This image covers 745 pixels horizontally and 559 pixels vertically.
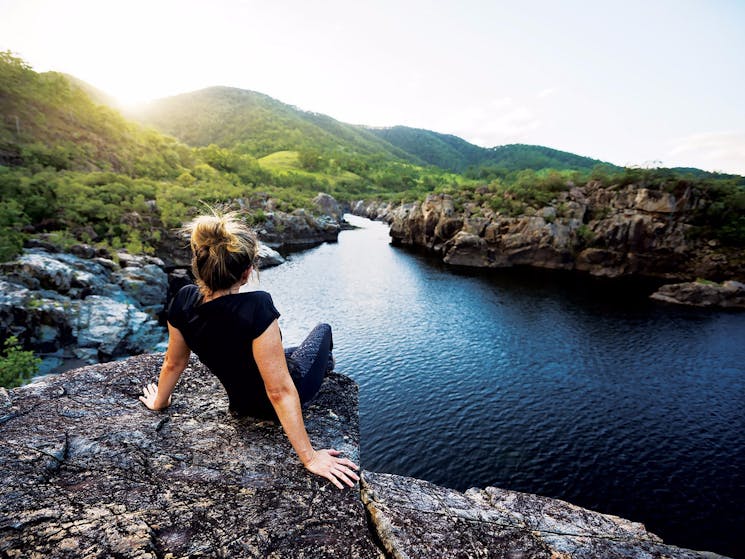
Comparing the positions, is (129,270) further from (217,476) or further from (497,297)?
(497,297)

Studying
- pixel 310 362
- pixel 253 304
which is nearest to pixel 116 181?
pixel 310 362

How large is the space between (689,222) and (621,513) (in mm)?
58244

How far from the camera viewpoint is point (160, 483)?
10.1ft

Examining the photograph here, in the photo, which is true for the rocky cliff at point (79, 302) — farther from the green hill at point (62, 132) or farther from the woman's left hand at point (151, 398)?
the green hill at point (62, 132)

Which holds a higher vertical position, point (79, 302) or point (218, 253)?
point (218, 253)

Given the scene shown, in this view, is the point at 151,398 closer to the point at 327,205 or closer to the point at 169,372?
the point at 169,372

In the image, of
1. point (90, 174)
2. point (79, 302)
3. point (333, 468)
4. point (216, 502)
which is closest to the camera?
point (216, 502)

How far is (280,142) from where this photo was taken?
196875 mm

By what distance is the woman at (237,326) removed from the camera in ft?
10.6

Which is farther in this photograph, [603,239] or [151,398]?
[603,239]

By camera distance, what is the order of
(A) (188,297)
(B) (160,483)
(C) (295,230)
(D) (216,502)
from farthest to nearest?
(C) (295,230) < (A) (188,297) < (B) (160,483) < (D) (216,502)

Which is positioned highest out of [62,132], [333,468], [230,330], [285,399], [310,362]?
[62,132]

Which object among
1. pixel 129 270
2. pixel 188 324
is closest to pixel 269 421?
pixel 188 324

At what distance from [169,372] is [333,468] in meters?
2.24
